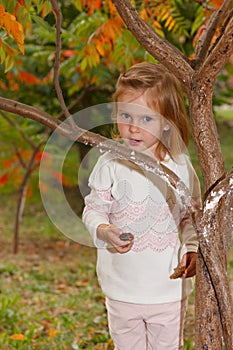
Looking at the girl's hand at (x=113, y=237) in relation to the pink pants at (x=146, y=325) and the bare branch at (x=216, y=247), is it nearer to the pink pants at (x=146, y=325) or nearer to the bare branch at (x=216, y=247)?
the bare branch at (x=216, y=247)

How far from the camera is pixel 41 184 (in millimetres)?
2270

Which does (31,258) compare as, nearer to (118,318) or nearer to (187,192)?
(118,318)

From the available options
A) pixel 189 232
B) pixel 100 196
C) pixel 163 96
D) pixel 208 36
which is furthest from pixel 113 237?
pixel 208 36

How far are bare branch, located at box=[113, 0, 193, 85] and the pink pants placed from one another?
846 mm

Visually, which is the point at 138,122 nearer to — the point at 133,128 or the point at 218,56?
the point at 133,128

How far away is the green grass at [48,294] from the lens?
3.74m

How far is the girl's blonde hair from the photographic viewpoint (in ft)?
7.44

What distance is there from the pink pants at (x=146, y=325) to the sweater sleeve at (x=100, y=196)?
1.06 feet

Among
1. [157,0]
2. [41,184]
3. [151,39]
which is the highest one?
[157,0]

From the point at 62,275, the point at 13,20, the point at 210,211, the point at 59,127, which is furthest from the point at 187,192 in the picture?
the point at 62,275

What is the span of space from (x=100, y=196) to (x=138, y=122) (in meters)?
0.29

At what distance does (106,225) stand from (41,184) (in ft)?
1.02

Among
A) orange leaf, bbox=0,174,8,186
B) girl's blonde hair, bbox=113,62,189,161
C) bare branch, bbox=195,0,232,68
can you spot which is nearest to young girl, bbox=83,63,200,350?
girl's blonde hair, bbox=113,62,189,161

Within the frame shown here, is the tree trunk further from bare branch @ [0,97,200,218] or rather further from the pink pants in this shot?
the pink pants
